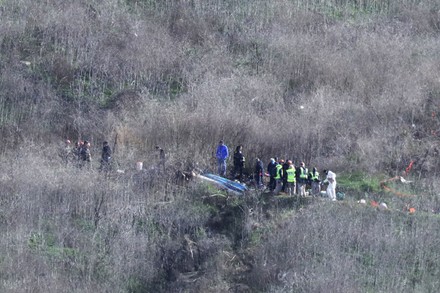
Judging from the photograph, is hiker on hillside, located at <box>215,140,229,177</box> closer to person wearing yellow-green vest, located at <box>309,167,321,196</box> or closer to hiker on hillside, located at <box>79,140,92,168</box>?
person wearing yellow-green vest, located at <box>309,167,321,196</box>

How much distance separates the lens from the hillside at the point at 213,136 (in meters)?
24.8

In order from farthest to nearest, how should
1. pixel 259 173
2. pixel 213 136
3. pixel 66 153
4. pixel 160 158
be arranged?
pixel 213 136 < pixel 66 153 < pixel 160 158 < pixel 259 173

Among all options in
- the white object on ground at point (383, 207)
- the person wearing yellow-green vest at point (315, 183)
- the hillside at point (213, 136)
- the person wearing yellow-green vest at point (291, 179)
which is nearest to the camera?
the hillside at point (213, 136)

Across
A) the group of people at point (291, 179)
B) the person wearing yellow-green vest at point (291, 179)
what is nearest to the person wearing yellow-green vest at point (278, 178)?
the group of people at point (291, 179)

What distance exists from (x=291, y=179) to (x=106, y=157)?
16.0ft

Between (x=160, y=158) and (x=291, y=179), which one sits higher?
(x=291, y=179)

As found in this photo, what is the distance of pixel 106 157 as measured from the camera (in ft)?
92.3

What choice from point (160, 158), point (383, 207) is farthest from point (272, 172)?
point (160, 158)

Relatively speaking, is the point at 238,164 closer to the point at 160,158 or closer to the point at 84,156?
the point at 160,158

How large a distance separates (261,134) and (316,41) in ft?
21.1

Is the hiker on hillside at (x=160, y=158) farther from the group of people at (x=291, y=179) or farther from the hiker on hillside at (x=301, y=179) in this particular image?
the hiker on hillside at (x=301, y=179)

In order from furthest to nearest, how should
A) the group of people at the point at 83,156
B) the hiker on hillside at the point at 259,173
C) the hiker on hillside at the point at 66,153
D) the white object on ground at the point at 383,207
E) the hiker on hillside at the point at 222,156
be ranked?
the hiker on hillside at the point at 66,153
the group of people at the point at 83,156
the hiker on hillside at the point at 222,156
the hiker on hillside at the point at 259,173
the white object on ground at the point at 383,207

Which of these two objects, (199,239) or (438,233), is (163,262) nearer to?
(199,239)

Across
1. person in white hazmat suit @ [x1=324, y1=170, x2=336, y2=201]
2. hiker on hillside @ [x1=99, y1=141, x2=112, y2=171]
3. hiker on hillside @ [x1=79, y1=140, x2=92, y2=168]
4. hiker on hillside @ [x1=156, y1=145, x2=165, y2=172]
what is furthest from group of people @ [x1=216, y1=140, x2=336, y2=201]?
hiker on hillside @ [x1=79, y1=140, x2=92, y2=168]
